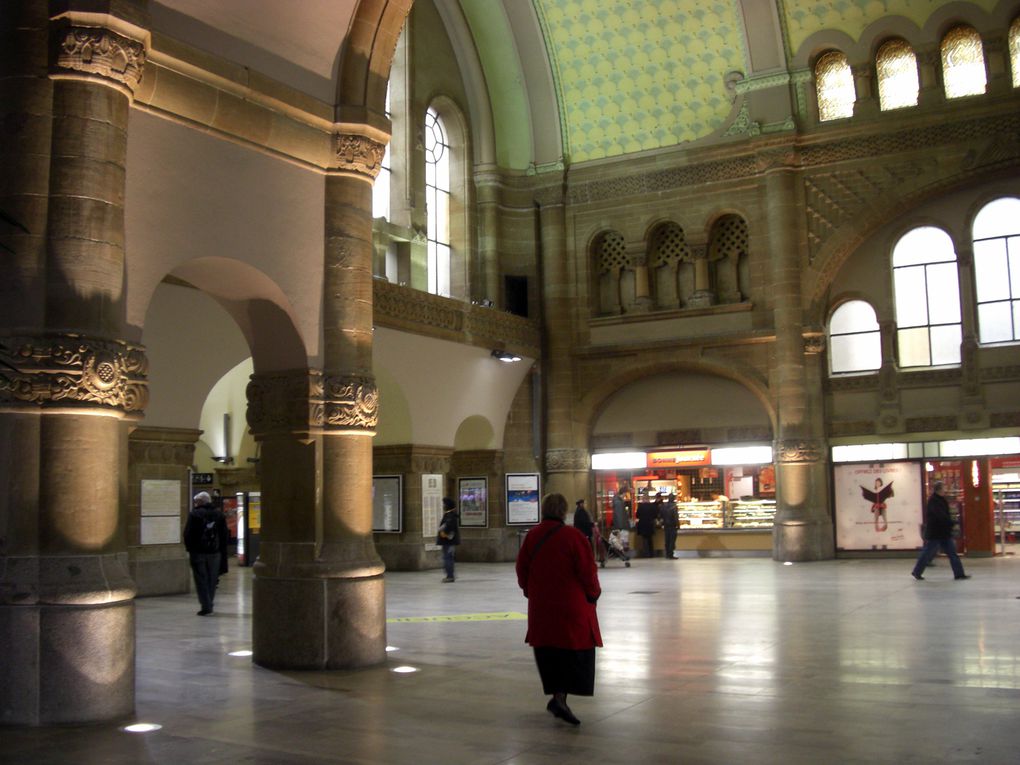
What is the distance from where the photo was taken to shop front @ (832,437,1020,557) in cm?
2355

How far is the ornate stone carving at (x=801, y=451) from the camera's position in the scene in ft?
79.6

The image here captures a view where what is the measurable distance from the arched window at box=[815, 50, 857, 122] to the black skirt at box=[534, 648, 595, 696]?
1998cm

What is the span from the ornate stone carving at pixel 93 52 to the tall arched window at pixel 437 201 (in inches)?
698

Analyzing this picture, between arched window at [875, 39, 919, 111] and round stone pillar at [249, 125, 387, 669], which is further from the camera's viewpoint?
arched window at [875, 39, 919, 111]

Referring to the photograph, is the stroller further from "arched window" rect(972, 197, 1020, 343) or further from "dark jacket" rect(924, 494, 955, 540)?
"arched window" rect(972, 197, 1020, 343)

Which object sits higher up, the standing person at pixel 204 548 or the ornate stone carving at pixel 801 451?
the ornate stone carving at pixel 801 451

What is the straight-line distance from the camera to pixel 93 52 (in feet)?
26.4

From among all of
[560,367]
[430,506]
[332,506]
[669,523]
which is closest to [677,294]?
[560,367]

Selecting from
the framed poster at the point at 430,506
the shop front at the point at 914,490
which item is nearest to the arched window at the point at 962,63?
the shop front at the point at 914,490

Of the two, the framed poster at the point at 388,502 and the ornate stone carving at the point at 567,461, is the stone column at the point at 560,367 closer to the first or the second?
the ornate stone carving at the point at 567,461

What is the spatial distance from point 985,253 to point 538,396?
34.1 feet

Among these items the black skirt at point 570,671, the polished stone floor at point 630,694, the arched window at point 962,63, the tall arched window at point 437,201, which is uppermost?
the arched window at point 962,63

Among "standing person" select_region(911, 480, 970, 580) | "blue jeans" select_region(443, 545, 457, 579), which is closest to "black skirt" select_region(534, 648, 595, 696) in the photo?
"standing person" select_region(911, 480, 970, 580)

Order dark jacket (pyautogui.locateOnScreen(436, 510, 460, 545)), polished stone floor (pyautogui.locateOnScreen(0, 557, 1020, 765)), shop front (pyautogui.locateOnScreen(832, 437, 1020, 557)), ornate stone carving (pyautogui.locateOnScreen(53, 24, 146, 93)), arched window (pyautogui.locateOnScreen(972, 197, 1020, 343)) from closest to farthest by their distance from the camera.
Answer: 1. polished stone floor (pyautogui.locateOnScreen(0, 557, 1020, 765))
2. ornate stone carving (pyautogui.locateOnScreen(53, 24, 146, 93))
3. dark jacket (pyautogui.locateOnScreen(436, 510, 460, 545))
4. arched window (pyautogui.locateOnScreen(972, 197, 1020, 343))
5. shop front (pyautogui.locateOnScreen(832, 437, 1020, 557))
